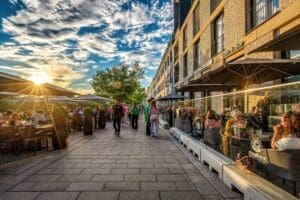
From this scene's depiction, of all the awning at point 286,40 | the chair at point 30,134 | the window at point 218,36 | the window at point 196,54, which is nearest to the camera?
the awning at point 286,40

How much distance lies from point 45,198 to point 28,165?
11.1ft

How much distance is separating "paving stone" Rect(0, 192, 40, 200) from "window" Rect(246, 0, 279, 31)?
1234 cm

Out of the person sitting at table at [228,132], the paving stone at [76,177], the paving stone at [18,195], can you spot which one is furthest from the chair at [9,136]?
the person sitting at table at [228,132]

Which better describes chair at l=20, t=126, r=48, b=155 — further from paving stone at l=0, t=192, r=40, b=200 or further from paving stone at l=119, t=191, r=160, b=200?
paving stone at l=119, t=191, r=160, b=200

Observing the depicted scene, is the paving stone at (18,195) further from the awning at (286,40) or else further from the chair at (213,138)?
the awning at (286,40)

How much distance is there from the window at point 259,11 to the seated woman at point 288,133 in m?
10.0

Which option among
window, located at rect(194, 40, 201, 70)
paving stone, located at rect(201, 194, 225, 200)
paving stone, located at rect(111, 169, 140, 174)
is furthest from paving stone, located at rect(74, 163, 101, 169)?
window, located at rect(194, 40, 201, 70)

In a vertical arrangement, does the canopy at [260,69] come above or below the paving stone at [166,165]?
above

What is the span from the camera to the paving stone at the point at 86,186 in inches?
241

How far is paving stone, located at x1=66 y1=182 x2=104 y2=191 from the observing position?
6117 mm

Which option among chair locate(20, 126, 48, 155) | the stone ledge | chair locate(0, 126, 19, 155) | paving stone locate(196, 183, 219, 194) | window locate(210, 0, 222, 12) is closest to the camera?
the stone ledge

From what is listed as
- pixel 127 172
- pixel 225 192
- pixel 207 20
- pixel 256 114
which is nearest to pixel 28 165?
pixel 127 172

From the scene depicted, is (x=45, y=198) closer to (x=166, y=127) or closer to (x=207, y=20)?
(x=166, y=127)

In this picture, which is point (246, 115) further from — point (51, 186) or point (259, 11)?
point (259, 11)
